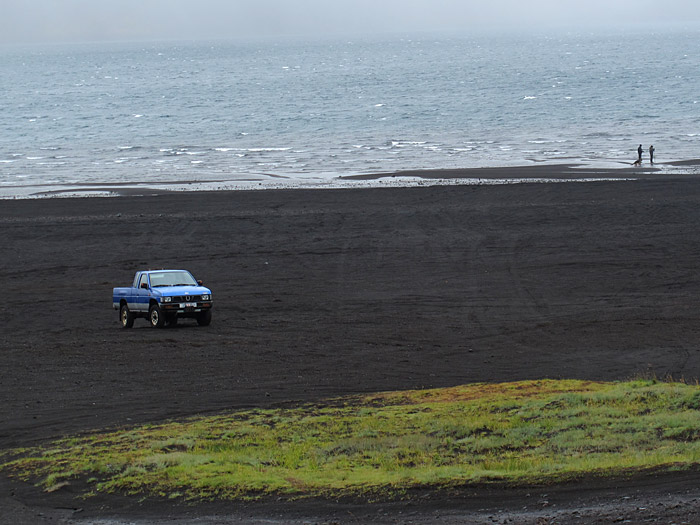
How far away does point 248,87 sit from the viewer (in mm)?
148250

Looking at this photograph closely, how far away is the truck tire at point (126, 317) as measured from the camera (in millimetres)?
23562

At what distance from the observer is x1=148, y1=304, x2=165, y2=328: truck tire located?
A: 23047 millimetres

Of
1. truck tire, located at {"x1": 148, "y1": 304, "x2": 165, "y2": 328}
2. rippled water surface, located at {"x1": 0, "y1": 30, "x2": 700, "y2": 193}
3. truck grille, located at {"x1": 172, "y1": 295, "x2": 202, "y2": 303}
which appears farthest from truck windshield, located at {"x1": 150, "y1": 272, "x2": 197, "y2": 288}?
rippled water surface, located at {"x1": 0, "y1": 30, "x2": 700, "y2": 193}

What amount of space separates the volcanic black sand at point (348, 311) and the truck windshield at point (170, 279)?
4.09ft

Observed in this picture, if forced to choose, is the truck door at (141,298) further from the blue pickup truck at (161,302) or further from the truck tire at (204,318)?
the truck tire at (204,318)

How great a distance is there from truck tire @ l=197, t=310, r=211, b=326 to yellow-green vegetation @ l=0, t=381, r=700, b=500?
7.57 metres

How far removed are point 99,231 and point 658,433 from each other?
27273mm

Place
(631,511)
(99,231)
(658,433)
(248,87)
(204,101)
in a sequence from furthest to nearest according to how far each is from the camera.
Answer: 1. (248,87)
2. (204,101)
3. (99,231)
4. (658,433)
5. (631,511)

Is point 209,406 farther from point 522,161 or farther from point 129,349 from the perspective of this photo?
point 522,161

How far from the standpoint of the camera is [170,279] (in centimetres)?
2431

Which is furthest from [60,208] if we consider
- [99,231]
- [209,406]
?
[209,406]

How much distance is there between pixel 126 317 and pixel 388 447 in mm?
12297

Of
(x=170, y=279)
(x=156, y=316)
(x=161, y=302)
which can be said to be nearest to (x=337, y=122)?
(x=170, y=279)

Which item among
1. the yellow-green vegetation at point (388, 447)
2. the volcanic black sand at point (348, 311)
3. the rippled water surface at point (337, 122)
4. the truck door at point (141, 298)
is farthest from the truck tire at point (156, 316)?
the rippled water surface at point (337, 122)
